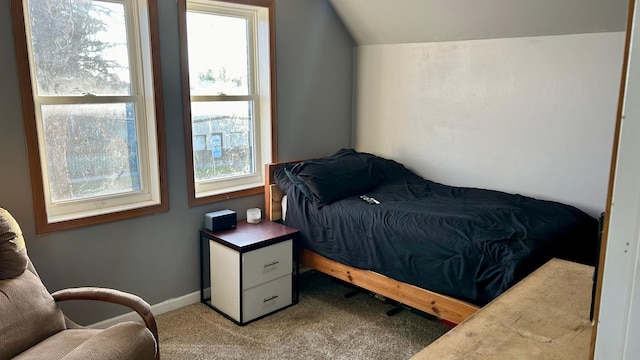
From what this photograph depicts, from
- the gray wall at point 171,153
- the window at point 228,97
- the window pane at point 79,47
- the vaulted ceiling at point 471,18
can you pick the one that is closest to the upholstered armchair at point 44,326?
the gray wall at point 171,153

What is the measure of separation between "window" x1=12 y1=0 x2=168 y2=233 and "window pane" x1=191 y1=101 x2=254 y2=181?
0.37 m

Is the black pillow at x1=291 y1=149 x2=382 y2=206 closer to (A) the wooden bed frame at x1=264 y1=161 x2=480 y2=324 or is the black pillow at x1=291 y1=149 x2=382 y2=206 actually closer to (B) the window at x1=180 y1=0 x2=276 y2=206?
(A) the wooden bed frame at x1=264 y1=161 x2=480 y2=324

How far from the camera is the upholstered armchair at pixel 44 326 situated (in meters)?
1.87

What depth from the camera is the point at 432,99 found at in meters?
3.69

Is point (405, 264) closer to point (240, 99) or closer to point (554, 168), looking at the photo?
point (554, 168)

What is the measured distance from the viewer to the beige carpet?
269 centimetres

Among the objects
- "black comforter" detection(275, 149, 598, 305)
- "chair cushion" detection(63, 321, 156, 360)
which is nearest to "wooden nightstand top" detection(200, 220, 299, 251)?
"black comforter" detection(275, 149, 598, 305)

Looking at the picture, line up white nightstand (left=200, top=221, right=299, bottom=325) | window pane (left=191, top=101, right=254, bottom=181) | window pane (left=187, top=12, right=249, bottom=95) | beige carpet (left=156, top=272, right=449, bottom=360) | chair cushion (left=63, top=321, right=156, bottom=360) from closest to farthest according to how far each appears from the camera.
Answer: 1. chair cushion (left=63, top=321, right=156, bottom=360)
2. beige carpet (left=156, top=272, right=449, bottom=360)
3. white nightstand (left=200, top=221, right=299, bottom=325)
4. window pane (left=187, top=12, right=249, bottom=95)
5. window pane (left=191, top=101, right=254, bottom=181)

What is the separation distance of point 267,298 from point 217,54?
66.2 inches

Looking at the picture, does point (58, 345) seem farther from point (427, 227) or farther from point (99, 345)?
point (427, 227)

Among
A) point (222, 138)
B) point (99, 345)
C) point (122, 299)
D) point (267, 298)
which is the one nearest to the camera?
point (99, 345)

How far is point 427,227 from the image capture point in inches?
107

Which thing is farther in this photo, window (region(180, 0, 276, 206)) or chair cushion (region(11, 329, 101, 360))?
window (region(180, 0, 276, 206))

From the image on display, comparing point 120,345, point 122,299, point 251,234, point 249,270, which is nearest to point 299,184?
point 251,234
